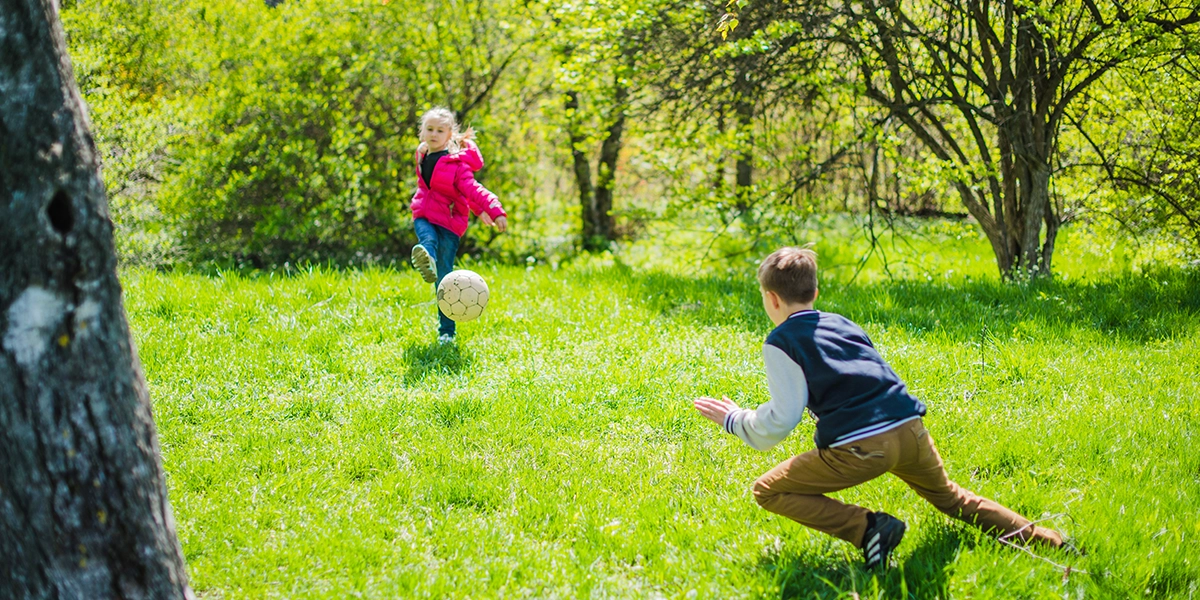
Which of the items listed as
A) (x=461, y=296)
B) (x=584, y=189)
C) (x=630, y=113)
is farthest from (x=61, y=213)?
(x=584, y=189)

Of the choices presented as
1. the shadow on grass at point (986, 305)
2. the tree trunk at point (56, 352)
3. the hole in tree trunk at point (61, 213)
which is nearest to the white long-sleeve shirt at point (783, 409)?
the tree trunk at point (56, 352)

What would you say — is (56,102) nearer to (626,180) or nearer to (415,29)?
(415,29)

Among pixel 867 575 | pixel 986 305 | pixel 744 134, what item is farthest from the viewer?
pixel 744 134

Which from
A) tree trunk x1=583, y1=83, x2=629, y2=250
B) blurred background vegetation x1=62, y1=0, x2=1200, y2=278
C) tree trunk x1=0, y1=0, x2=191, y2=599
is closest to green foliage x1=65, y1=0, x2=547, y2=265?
blurred background vegetation x1=62, y1=0, x2=1200, y2=278

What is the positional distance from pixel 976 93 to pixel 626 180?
17.3ft

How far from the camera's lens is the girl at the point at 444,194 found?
637 centimetres

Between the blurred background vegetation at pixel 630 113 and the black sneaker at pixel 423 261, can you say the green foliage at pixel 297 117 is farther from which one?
the black sneaker at pixel 423 261

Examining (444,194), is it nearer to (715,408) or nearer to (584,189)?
(715,408)

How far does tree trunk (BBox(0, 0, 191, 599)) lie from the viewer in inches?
97.0

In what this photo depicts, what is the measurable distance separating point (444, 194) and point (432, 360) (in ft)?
4.41

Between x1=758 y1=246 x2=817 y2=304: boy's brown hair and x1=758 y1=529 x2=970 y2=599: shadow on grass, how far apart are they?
3.50 feet

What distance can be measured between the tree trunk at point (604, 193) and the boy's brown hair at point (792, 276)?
23.6 feet

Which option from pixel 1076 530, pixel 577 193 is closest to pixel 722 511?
pixel 1076 530

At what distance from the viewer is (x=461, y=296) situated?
19.3 feet
